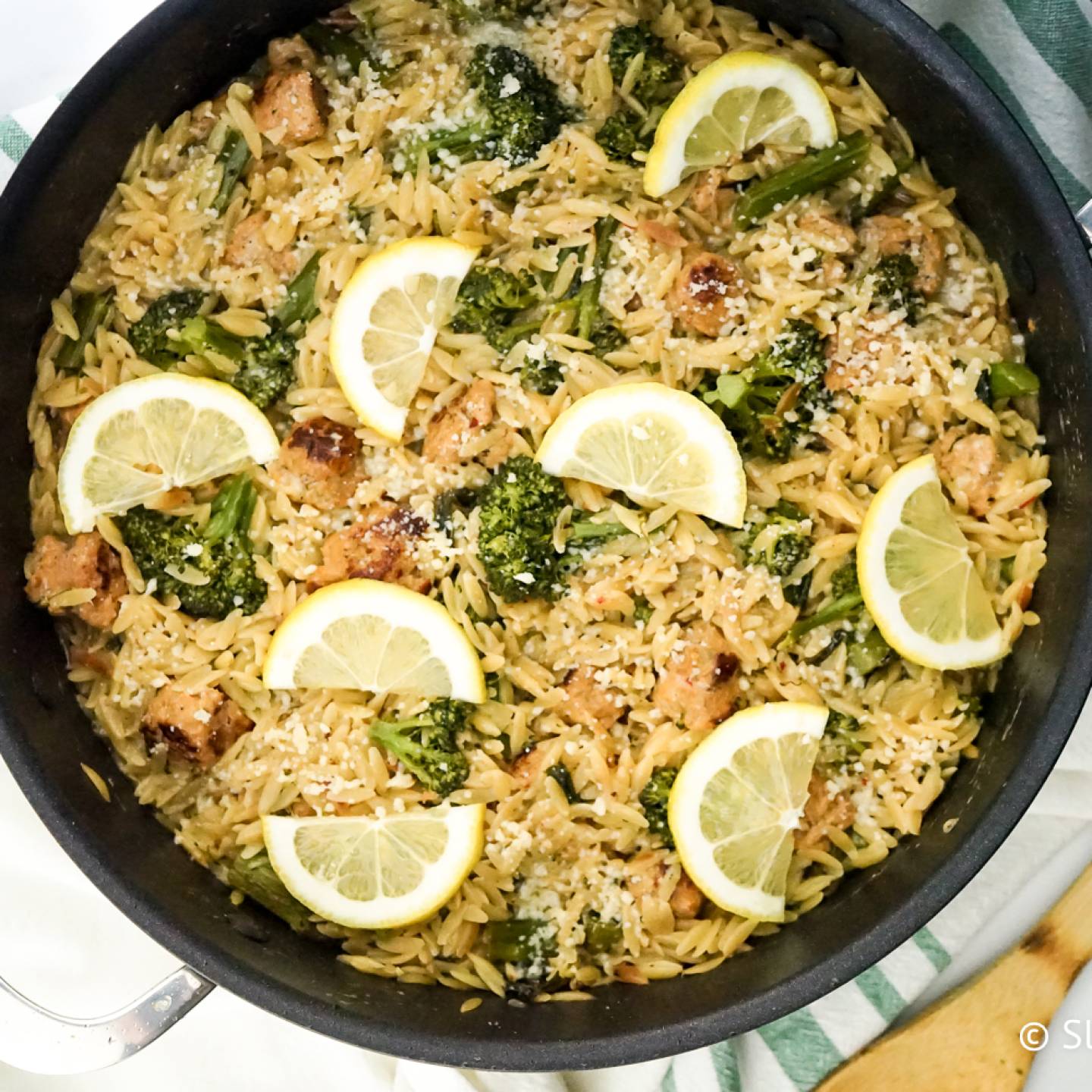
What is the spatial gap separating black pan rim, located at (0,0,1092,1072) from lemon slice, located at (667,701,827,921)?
30cm

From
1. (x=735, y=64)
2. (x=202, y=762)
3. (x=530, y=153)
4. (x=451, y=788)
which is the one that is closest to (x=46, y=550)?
(x=202, y=762)

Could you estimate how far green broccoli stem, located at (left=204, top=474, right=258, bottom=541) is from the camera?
328cm

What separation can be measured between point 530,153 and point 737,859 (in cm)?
190

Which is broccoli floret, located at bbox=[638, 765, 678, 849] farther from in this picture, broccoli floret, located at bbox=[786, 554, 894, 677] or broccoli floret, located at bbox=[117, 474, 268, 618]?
broccoli floret, located at bbox=[117, 474, 268, 618]

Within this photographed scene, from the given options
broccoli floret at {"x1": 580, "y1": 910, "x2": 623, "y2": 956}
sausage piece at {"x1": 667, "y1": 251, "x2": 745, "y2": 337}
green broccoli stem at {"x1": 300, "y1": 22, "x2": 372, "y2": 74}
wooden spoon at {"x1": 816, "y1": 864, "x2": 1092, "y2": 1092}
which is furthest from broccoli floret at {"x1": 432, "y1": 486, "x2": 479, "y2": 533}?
wooden spoon at {"x1": 816, "y1": 864, "x2": 1092, "y2": 1092}

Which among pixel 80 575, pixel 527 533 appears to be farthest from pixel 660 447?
pixel 80 575

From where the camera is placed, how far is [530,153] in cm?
329

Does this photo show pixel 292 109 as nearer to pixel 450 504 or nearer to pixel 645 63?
pixel 645 63

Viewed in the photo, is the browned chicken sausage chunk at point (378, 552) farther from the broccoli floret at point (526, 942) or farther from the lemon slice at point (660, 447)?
the broccoli floret at point (526, 942)

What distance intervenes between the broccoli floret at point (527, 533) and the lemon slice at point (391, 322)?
0.33 metres

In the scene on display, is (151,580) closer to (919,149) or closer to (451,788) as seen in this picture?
(451,788)

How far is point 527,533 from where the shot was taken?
3.15 m

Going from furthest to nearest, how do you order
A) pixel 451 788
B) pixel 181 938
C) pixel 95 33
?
pixel 95 33 < pixel 451 788 < pixel 181 938

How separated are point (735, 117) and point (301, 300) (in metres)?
1.23
